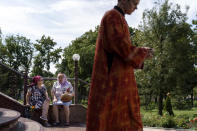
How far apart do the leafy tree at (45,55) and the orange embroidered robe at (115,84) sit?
3470cm

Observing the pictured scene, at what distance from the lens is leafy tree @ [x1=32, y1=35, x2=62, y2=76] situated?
3622 centimetres

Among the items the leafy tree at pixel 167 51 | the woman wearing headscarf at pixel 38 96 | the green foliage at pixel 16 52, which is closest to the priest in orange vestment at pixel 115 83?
the woman wearing headscarf at pixel 38 96

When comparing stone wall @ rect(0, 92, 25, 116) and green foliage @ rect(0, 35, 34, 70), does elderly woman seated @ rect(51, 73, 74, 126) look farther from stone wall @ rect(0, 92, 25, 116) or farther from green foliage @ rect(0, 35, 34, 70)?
green foliage @ rect(0, 35, 34, 70)

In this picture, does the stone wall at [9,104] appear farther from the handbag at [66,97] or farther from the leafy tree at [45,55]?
the leafy tree at [45,55]

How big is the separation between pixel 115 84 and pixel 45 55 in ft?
118

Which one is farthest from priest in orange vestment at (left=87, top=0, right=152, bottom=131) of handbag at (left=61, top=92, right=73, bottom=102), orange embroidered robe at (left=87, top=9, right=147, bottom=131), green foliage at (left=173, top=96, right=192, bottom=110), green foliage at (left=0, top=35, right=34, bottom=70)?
green foliage at (left=0, top=35, right=34, bottom=70)

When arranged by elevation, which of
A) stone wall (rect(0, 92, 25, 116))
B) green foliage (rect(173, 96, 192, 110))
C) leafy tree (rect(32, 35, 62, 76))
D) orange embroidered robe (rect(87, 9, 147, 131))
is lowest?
green foliage (rect(173, 96, 192, 110))

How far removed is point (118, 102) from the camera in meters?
2.05

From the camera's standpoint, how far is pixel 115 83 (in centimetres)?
206

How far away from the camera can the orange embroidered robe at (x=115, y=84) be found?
204 cm

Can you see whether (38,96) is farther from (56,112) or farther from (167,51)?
(167,51)

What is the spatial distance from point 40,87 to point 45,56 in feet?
97.3

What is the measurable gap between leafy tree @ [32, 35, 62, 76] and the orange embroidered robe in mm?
34700

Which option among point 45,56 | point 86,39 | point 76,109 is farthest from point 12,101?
point 86,39
